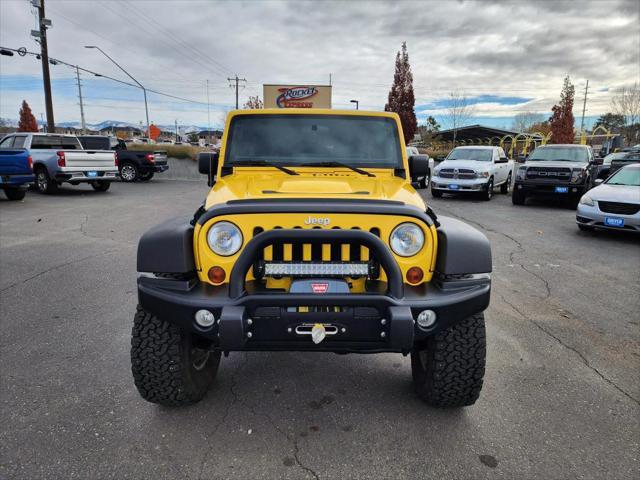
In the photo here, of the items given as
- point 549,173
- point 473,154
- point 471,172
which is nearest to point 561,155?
point 549,173

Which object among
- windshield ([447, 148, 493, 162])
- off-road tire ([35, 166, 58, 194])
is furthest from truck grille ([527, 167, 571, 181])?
off-road tire ([35, 166, 58, 194])

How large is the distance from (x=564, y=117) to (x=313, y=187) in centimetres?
4315

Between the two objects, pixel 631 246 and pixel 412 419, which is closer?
pixel 412 419

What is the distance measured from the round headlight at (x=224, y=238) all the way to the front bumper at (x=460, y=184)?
1251 cm

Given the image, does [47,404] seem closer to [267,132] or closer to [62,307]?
[62,307]

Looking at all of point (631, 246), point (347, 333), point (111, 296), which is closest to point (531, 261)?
point (631, 246)

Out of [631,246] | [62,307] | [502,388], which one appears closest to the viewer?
[502,388]

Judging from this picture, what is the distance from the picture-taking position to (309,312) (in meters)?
2.28

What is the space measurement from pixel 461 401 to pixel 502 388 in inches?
22.2

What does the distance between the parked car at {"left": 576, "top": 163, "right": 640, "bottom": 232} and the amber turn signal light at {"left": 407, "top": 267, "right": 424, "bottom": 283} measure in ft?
23.5

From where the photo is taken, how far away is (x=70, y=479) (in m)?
2.20

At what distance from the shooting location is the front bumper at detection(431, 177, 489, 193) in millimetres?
13797

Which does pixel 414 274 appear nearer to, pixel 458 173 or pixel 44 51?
pixel 458 173

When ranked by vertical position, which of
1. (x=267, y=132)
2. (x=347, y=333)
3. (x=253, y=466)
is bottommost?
(x=253, y=466)
